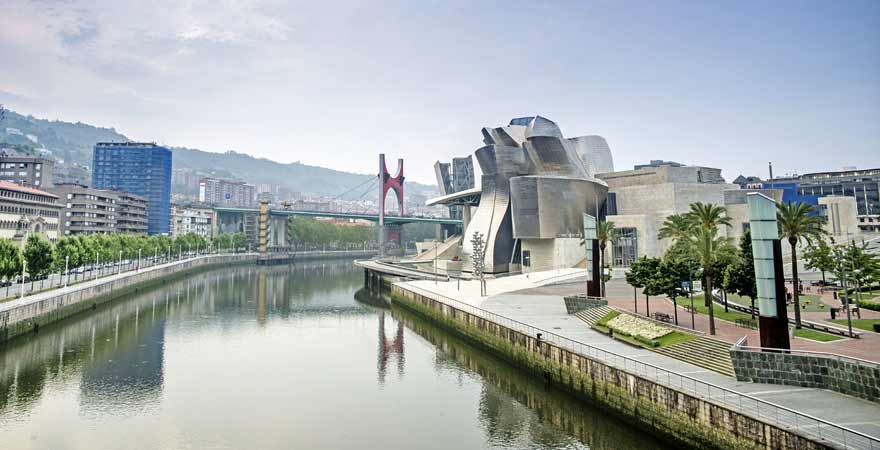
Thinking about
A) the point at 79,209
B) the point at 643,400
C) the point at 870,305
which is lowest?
the point at 643,400

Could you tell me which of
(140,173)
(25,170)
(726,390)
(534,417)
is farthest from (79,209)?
(726,390)

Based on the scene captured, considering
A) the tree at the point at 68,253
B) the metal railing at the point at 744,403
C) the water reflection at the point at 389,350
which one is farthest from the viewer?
the tree at the point at 68,253

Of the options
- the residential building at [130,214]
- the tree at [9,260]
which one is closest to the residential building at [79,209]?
the residential building at [130,214]

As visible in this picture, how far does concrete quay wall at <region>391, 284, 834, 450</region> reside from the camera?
500 inches

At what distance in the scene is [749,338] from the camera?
70.1ft

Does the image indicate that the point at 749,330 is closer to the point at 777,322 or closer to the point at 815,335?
the point at 815,335

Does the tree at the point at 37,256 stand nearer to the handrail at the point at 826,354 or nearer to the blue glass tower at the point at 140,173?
the handrail at the point at 826,354

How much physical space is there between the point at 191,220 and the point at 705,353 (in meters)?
143

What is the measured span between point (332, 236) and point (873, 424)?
146 metres

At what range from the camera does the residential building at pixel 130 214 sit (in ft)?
348

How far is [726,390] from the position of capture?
13.7 m

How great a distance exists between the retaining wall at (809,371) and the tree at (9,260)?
137 ft

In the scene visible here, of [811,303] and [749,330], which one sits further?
[811,303]

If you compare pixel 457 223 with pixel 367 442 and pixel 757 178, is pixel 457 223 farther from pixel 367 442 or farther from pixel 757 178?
pixel 367 442
